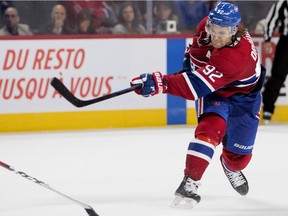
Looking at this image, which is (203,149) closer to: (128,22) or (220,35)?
(220,35)

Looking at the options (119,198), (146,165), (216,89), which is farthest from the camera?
(146,165)

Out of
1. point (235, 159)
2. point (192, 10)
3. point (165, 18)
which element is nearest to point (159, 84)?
point (235, 159)

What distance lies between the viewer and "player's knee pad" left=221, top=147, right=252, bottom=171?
13.5 ft

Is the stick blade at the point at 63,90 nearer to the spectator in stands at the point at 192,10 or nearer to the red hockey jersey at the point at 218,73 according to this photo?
the red hockey jersey at the point at 218,73

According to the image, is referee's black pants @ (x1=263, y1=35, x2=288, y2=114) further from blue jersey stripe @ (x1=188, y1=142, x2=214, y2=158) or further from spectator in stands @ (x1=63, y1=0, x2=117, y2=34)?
blue jersey stripe @ (x1=188, y1=142, x2=214, y2=158)

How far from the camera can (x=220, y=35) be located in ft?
12.2

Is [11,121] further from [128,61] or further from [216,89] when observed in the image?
[216,89]

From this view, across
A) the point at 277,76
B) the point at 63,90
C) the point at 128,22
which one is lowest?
the point at 277,76

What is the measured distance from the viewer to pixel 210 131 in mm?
3717

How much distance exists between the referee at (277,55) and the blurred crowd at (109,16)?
0.24m

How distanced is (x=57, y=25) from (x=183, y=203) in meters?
3.13

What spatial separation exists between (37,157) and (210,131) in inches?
72.4

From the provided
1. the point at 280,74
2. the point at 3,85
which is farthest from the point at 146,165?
the point at 280,74

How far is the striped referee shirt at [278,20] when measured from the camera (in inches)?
267
